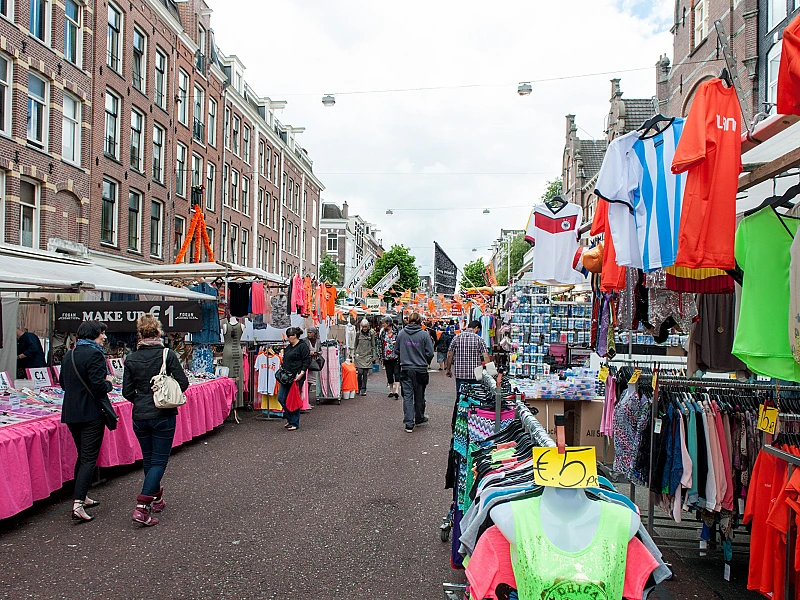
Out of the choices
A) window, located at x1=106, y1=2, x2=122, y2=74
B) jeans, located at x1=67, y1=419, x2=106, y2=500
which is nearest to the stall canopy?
jeans, located at x1=67, y1=419, x2=106, y2=500

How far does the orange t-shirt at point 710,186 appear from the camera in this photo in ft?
9.73

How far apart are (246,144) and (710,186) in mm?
33050

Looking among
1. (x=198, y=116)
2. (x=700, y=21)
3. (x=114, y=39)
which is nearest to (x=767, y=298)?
(x=700, y=21)

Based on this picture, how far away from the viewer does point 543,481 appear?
7.22 feet

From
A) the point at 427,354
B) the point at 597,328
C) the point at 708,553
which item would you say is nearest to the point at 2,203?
the point at 427,354

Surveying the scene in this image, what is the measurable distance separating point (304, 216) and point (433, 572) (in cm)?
4323

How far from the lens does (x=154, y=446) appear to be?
5.47 m

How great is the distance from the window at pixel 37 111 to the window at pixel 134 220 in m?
4.92

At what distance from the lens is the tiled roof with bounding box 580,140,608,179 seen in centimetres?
3897

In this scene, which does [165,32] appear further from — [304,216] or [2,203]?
[304,216]

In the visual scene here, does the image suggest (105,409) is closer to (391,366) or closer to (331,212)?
(391,366)

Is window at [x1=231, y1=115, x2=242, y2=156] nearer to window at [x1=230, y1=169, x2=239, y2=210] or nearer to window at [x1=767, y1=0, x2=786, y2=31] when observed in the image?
window at [x1=230, y1=169, x2=239, y2=210]

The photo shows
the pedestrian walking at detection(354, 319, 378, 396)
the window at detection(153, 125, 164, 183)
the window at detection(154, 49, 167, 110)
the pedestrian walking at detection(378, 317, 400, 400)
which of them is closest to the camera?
the pedestrian walking at detection(378, 317, 400, 400)

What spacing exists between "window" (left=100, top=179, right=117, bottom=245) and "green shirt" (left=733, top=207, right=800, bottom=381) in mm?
19569
